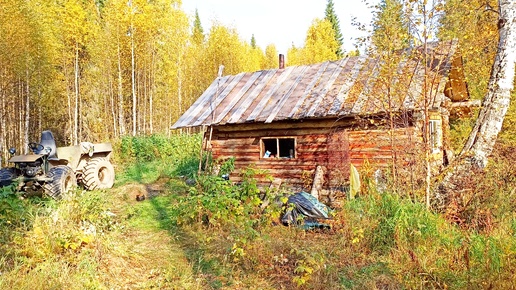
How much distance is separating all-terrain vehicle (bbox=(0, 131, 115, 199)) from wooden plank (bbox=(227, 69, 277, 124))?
174 inches

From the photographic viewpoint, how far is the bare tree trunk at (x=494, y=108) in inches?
251

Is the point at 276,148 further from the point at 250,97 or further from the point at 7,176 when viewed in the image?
the point at 7,176

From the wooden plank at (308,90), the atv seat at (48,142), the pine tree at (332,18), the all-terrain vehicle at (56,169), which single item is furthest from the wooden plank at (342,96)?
the pine tree at (332,18)

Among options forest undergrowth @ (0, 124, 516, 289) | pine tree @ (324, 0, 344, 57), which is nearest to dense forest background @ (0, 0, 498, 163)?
forest undergrowth @ (0, 124, 516, 289)

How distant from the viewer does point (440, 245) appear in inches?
181

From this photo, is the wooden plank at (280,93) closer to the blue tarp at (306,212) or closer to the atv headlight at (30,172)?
the blue tarp at (306,212)

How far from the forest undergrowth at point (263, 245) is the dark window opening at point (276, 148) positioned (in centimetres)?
292

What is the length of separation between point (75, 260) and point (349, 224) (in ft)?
13.8

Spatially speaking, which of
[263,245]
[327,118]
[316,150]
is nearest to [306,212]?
[263,245]

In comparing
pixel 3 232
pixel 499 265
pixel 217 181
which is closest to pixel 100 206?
pixel 3 232

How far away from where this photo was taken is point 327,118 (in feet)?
29.0

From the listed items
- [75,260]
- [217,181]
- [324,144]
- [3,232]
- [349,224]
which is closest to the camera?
[75,260]

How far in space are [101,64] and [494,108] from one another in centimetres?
1948

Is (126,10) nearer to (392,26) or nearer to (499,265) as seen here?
(392,26)
